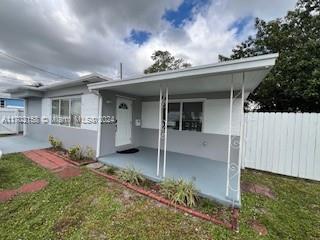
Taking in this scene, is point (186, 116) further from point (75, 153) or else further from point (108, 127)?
point (75, 153)

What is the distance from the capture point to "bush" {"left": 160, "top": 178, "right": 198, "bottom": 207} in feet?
10.9

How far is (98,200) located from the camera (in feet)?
11.3

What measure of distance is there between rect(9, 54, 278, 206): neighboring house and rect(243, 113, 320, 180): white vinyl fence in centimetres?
55

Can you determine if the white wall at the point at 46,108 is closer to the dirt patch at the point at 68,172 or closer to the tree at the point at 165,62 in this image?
the dirt patch at the point at 68,172

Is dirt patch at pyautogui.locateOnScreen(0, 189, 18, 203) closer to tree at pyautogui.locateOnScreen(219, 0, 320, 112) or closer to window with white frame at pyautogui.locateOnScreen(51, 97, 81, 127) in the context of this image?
window with white frame at pyautogui.locateOnScreen(51, 97, 81, 127)

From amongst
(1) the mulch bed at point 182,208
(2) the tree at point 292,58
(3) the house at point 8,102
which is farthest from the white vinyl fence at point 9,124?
(2) the tree at point 292,58

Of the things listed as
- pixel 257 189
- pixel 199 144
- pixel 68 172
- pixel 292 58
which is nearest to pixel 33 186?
pixel 68 172

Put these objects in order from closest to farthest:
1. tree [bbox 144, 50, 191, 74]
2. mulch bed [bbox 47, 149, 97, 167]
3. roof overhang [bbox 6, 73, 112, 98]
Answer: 1. mulch bed [bbox 47, 149, 97, 167]
2. roof overhang [bbox 6, 73, 112, 98]
3. tree [bbox 144, 50, 191, 74]

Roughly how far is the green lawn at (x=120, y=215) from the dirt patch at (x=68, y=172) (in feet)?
1.12

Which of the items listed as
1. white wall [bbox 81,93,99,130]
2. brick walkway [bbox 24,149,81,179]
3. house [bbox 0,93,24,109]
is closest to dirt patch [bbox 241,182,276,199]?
brick walkway [bbox 24,149,81,179]

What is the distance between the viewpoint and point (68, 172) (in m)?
4.91

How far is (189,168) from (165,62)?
565 inches

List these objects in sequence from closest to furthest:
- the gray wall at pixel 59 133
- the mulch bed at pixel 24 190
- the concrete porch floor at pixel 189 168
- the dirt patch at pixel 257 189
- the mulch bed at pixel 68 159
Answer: the mulch bed at pixel 24 190, the concrete porch floor at pixel 189 168, the dirt patch at pixel 257 189, the mulch bed at pixel 68 159, the gray wall at pixel 59 133

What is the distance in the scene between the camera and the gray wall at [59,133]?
249 inches
